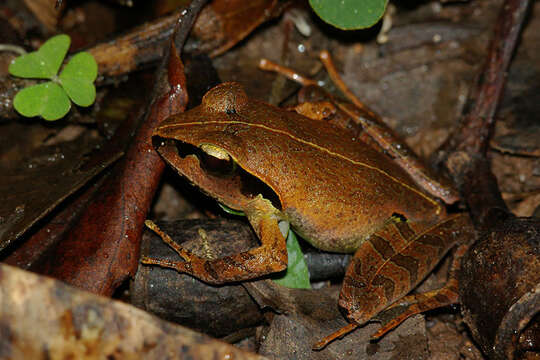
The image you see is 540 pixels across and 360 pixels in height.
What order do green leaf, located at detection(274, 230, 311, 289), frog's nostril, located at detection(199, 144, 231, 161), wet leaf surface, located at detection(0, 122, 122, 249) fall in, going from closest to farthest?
frog's nostril, located at detection(199, 144, 231, 161), wet leaf surface, located at detection(0, 122, 122, 249), green leaf, located at detection(274, 230, 311, 289)

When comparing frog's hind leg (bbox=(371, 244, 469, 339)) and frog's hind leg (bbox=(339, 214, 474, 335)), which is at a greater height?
frog's hind leg (bbox=(339, 214, 474, 335))

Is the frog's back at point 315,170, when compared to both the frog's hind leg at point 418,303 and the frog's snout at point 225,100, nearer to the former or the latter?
the frog's snout at point 225,100

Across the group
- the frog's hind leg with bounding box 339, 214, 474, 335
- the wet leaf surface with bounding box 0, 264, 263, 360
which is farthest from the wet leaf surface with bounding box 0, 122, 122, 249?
the frog's hind leg with bounding box 339, 214, 474, 335

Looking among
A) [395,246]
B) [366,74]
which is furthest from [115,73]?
[395,246]

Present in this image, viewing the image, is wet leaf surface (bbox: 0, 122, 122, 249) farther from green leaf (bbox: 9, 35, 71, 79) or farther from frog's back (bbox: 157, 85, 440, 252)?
frog's back (bbox: 157, 85, 440, 252)

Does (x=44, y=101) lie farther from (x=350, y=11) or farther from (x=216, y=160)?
(x=350, y=11)

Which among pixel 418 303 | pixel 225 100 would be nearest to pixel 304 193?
pixel 225 100
